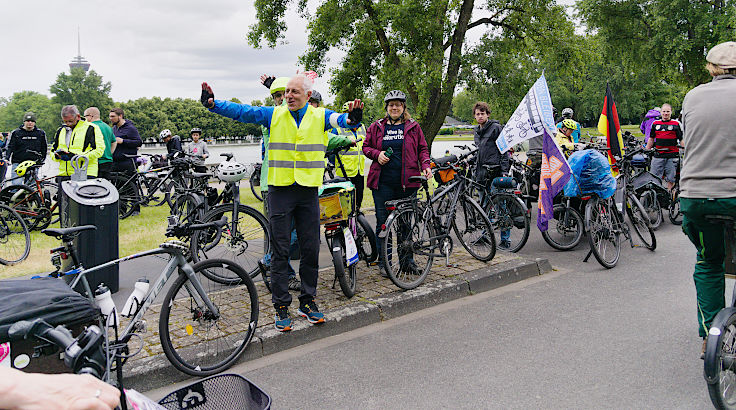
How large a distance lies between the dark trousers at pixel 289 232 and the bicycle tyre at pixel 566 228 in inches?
171

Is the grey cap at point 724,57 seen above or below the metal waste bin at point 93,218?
above

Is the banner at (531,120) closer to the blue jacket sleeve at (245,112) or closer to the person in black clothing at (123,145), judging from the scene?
the blue jacket sleeve at (245,112)

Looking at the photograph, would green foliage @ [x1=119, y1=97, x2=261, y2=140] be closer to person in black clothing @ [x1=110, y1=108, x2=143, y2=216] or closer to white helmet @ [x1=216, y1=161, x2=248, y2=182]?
person in black clothing @ [x1=110, y1=108, x2=143, y2=216]

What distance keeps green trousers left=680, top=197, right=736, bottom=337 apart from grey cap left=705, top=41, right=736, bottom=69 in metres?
0.89

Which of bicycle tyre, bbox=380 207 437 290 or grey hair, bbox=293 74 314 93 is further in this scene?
bicycle tyre, bbox=380 207 437 290

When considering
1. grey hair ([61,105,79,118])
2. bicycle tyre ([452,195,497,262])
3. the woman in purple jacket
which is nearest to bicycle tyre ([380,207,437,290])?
the woman in purple jacket

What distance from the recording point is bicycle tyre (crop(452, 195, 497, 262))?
6801mm

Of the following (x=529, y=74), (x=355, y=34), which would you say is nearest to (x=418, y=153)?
(x=355, y=34)

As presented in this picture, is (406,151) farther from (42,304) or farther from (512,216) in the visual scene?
(42,304)

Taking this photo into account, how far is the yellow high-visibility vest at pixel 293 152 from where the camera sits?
4.62 meters

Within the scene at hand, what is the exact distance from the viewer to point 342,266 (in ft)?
17.6

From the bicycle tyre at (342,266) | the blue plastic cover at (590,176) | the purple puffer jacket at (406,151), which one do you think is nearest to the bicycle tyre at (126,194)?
the purple puffer jacket at (406,151)

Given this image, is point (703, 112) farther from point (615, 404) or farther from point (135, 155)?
point (135, 155)

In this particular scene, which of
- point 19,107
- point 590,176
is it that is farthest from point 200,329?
point 19,107
